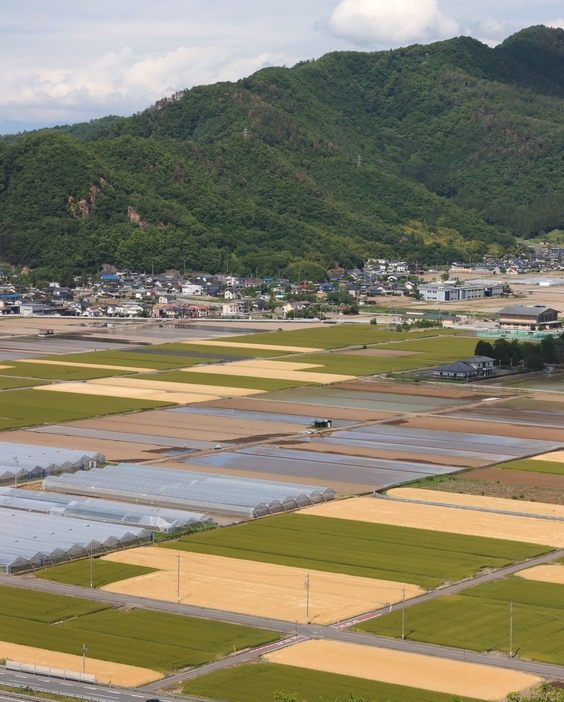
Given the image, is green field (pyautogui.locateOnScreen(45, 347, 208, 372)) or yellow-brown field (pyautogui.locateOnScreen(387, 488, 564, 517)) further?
green field (pyautogui.locateOnScreen(45, 347, 208, 372))

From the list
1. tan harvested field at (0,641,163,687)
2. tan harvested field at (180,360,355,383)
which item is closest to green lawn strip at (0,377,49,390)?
tan harvested field at (180,360,355,383)

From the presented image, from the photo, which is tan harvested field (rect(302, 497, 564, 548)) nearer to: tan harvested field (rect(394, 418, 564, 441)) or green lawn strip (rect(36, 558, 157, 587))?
green lawn strip (rect(36, 558, 157, 587))

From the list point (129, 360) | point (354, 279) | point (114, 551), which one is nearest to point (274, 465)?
point (114, 551)

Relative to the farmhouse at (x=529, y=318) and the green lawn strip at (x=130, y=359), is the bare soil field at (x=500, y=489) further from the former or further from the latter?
the farmhouse at (x=529, y=318)

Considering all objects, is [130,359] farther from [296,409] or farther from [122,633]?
[122,633]

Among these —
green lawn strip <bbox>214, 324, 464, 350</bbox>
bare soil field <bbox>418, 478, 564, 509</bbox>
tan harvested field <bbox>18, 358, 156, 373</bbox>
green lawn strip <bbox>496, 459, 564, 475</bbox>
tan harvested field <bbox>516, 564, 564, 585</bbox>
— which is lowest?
tan harvested field <bbox>516, 564, 564, 585</bbox>

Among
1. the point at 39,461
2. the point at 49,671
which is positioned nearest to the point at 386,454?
the point at 39,461
